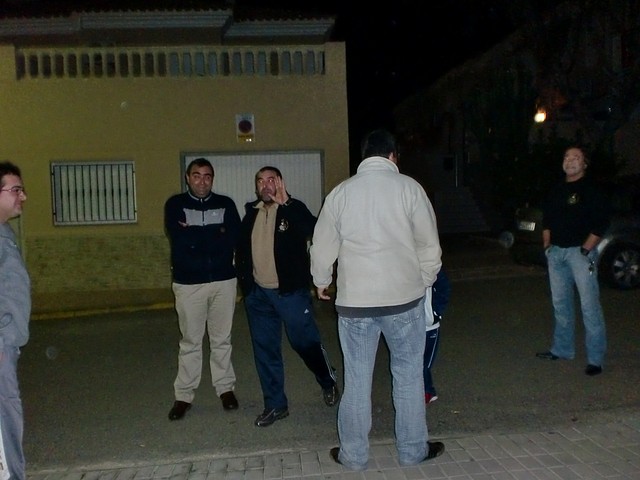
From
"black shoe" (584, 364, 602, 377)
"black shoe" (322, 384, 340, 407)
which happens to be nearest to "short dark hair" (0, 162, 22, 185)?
"black shoe" (322, 384, 340, 407)

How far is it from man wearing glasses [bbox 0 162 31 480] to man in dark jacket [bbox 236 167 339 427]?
1710 mm

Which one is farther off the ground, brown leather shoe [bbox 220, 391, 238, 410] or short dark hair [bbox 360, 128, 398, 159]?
short dark hair [bbox 360, 128, 398, 159]

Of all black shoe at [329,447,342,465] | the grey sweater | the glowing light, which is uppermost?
the glowing light

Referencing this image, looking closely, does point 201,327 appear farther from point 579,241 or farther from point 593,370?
point 593,370

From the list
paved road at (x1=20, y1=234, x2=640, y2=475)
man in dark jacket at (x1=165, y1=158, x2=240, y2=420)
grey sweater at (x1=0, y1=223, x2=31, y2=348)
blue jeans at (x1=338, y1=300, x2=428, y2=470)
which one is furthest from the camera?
man in dark jacket at (x1=165, y1=158, x2=240, y2=420)

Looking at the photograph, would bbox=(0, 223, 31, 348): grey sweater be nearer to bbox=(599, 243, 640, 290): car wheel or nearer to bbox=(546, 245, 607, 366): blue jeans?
bbox=(546, 245, 607, 366): blue jeans

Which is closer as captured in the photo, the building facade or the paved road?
the paved road

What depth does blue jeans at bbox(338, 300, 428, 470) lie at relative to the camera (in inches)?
172

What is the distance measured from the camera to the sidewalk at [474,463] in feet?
14.4

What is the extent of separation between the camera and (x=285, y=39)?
644 inches

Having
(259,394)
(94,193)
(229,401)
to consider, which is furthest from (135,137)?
(229,401)

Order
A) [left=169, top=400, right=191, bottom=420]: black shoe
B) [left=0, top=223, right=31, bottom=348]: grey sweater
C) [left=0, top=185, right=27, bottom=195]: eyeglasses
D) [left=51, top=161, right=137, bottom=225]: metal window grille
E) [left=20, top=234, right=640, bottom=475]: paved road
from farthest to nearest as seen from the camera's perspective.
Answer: [left=51, top=161, right=137, bottom=225]: metal window grille → [left=169, top=400, right=191, bottom=420]: black shoe → [left=20, top=234, right=640, bottom=475]: paved road → [left=0, top=185, right=27, bottom=195]: eyeglasses → [left=0, top=223, right=31, bottom=348]: grey sweater

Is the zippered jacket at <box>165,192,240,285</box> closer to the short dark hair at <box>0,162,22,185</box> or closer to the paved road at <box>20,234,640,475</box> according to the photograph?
the paved road at <box>20,234,640,475</box>

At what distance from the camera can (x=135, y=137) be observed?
479 inches
